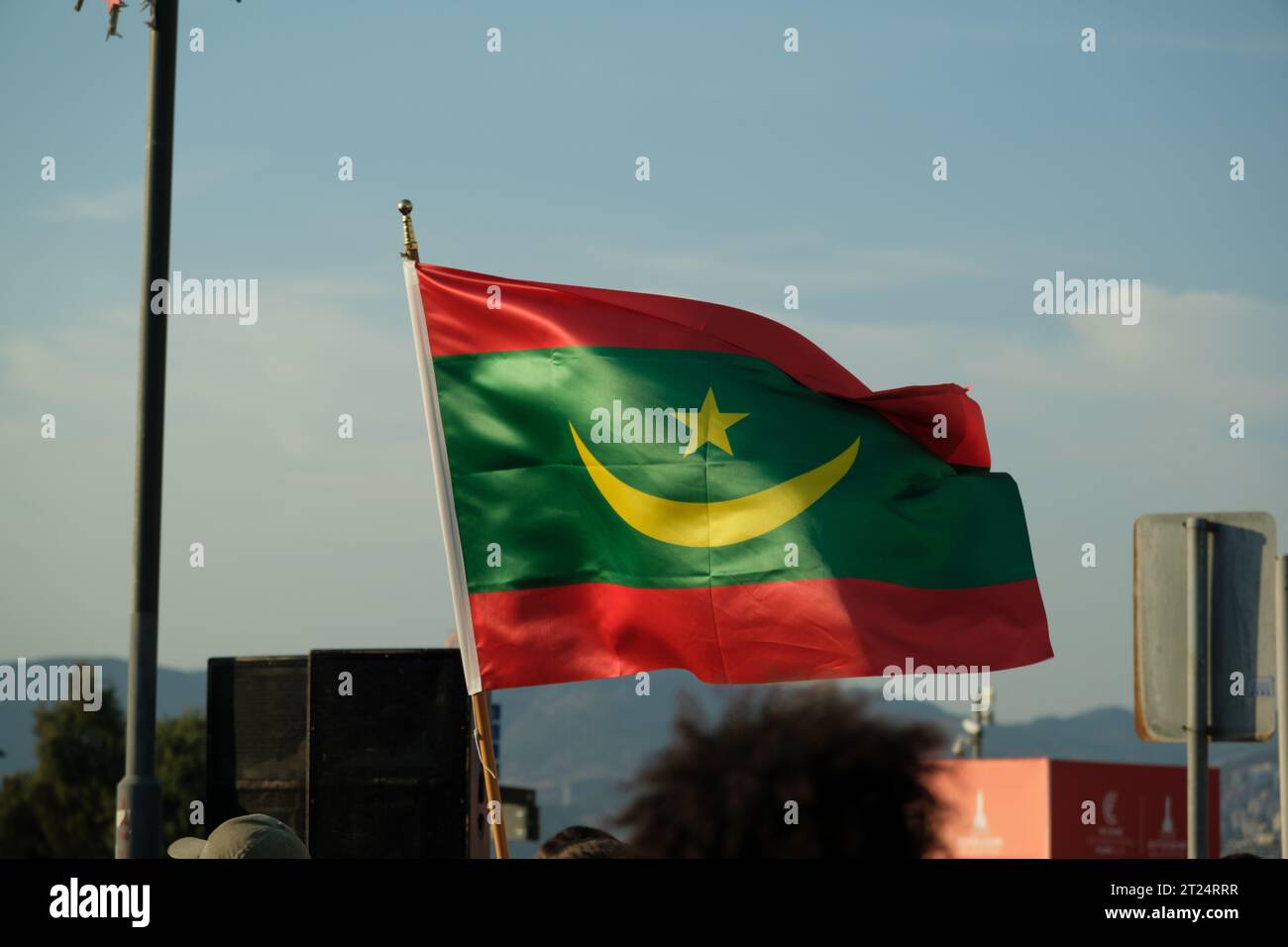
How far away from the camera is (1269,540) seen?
5719 mm

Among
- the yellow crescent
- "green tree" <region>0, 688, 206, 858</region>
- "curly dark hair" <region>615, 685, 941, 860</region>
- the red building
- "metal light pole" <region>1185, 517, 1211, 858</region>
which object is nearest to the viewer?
"curly dark hair" <region>615, 685, 941, 860</region>

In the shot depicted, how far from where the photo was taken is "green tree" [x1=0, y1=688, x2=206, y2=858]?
66062mm

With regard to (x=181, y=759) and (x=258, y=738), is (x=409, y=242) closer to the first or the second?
(x=258, y=738)

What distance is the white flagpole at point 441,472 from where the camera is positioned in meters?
8.27

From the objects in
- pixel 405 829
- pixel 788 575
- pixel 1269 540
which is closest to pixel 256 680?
pixel 405 829

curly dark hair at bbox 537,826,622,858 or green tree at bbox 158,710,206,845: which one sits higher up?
curly dark hair at bbox 537,826,622,858

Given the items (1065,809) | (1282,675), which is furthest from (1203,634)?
(1065,809)

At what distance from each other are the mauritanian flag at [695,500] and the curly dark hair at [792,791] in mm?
4925

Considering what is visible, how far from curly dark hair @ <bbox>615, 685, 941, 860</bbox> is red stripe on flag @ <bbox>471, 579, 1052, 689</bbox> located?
16.3 ft

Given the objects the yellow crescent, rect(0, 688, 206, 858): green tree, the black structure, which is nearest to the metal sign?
the yellow crescent

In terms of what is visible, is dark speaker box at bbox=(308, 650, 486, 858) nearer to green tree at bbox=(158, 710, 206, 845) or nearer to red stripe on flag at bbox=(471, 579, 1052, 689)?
red stripe on flag at bbox=(471, 579, 1052, 689)

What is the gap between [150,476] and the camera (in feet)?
31.4

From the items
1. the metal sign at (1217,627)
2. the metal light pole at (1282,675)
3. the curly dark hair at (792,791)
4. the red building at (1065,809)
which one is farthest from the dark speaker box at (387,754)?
the red building at (1065,809)

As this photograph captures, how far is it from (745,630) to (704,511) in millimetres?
619
